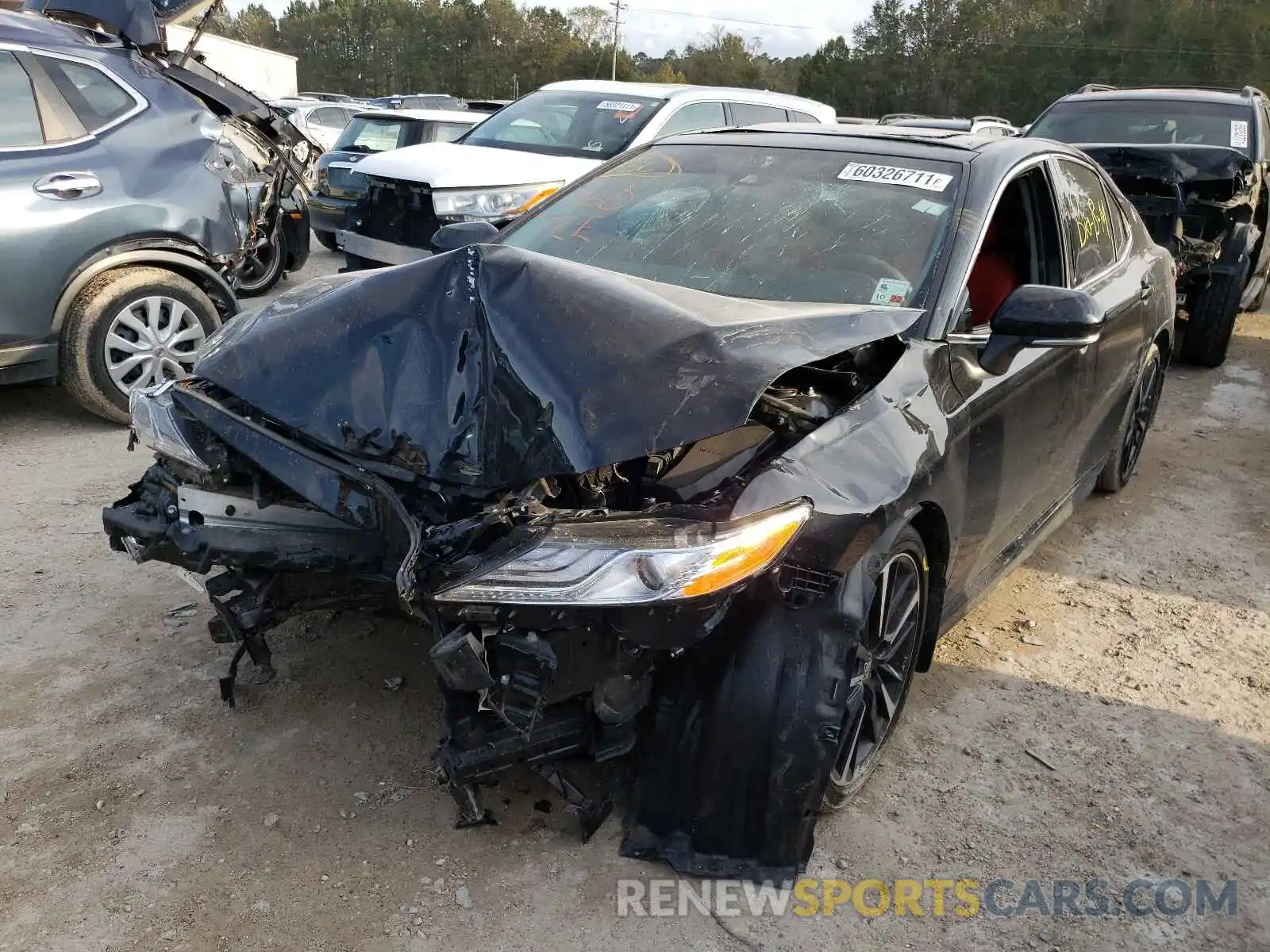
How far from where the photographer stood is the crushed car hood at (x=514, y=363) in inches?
87.0

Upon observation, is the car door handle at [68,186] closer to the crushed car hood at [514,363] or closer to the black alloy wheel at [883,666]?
the crushed car hood at [514,363]

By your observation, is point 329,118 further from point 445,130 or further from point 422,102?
point 445,130

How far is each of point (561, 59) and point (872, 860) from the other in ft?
213

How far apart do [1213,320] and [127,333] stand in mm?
7471

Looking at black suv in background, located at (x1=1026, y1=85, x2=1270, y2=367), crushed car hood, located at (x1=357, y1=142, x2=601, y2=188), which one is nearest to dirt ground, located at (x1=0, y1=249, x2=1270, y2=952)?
crushed car hood, located at (x1=357, y1=142, x2=601, y2=188)

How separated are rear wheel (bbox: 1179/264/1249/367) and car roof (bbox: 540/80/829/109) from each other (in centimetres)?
362

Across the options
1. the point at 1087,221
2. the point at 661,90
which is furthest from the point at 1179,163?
the point at 1087,221

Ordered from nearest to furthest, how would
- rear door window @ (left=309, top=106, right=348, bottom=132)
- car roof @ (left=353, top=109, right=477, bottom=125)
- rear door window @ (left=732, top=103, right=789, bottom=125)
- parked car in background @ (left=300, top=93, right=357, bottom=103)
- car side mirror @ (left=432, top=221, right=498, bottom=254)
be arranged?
1. car side mirror @ (left=432, top=221, right=498, bottom=254)
2. rear door window @ (left=732, top=103, right=789, bottom=125)
3. car roof @ (left=353, top=109, right=477, bottom=125)
4. rear door window @ (left=309, top=106, right=348, bottom=132)
5. parked car in background @ (left=300, top=93, right=357, bottom=103)

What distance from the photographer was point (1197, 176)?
714 cm

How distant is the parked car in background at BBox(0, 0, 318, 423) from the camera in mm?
4801

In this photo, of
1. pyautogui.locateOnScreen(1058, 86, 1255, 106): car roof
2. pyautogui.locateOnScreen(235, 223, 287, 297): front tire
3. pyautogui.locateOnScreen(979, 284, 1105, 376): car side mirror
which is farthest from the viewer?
pyautogui.locateOnScreen(1058, 86, 1255, 106): car roof

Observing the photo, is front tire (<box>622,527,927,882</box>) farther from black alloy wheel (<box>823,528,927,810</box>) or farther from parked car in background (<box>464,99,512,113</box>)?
parked car in background (<box>464,99,512,113</box>)

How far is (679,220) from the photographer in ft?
11.2

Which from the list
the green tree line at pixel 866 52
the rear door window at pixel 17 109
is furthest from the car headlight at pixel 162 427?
the green tree line at pixel 866 52
